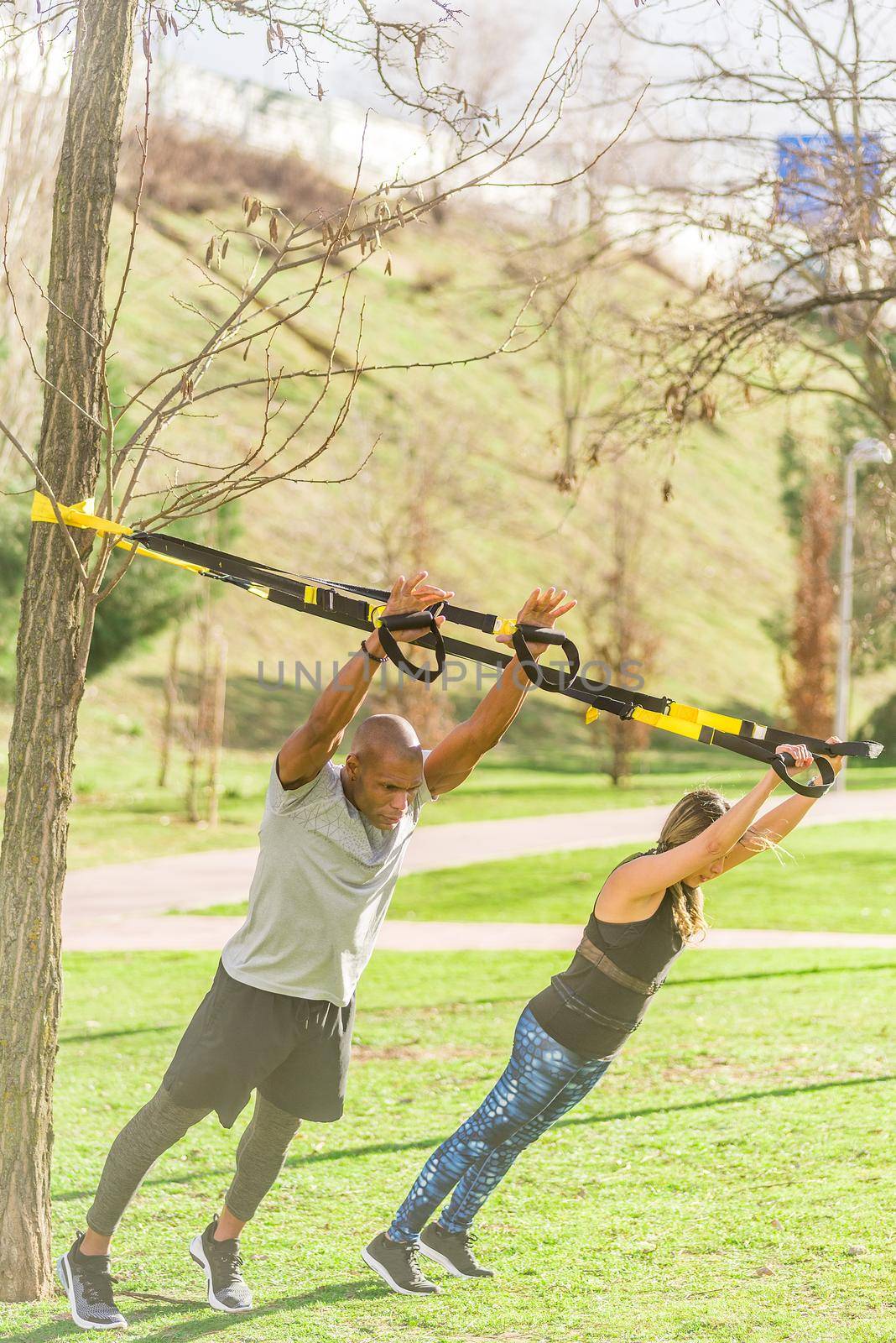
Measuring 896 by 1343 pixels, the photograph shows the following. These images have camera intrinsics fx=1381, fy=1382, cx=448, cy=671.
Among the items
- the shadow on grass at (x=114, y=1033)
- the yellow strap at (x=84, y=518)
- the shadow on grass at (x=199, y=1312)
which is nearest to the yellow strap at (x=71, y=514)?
the yellow strap at (x=84, y=518)

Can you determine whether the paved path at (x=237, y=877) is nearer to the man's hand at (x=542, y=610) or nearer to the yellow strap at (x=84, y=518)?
the yellow strap at (x=84, y=518)

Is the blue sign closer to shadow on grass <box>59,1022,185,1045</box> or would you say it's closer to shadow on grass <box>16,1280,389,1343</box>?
shadow on grass <box>16,1280,389,1343</box>

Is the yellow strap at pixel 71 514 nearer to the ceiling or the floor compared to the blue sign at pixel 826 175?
nearer to the floor

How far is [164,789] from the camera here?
2134cm

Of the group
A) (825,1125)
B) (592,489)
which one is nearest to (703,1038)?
(825,1125)

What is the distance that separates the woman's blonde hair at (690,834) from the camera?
3.81m

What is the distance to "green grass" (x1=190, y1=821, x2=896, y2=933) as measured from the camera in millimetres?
12828

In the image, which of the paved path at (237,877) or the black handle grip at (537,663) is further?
the paved path at (237,877)

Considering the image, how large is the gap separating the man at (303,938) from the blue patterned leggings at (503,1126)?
0.48 metres

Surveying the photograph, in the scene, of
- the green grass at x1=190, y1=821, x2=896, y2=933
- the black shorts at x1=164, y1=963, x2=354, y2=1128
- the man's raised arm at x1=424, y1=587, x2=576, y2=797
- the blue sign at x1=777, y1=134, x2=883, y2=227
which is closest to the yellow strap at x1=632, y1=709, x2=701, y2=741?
the man's raised arm at x1=424, y1=587, x2=576, y2=797

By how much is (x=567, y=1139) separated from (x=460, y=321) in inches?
1612

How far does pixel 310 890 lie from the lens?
354 cm

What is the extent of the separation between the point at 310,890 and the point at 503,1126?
0.99 m

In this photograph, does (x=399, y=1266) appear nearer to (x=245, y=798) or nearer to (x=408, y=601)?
(x=408, y=601)
